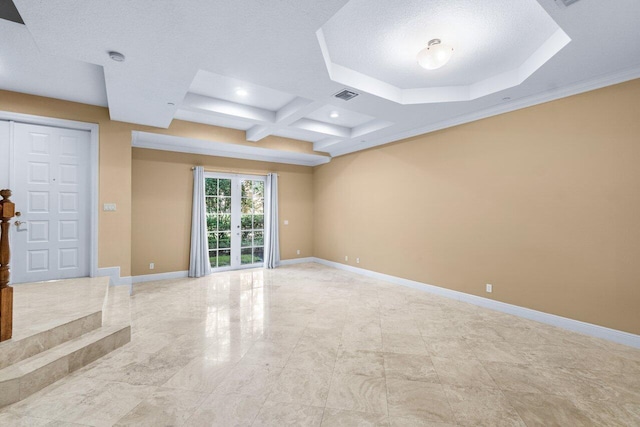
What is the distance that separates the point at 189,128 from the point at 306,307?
3.75 meters

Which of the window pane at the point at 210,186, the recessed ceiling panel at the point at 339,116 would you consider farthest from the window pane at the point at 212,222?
the recessed ceiling panel at the point at 339,116

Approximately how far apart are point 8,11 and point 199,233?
4.18 metres

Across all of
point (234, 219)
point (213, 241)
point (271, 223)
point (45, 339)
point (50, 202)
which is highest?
point (50, 202)

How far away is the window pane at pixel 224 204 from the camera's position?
6566 millimetres

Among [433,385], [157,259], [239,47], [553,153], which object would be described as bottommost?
[433,385]

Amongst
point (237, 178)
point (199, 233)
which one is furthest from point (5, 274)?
point (237, 178)

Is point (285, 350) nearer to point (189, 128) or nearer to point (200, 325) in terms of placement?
point (200, 325)

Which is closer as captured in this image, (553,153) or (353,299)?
(553,153)

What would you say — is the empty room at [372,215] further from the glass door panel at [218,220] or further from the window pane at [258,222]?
the window pane at [258,222]

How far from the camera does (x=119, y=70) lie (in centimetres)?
289

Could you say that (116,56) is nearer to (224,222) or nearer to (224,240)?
(224,222)

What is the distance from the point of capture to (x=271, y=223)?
707 cm

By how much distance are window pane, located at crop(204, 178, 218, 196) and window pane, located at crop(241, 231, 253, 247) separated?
1.21 m

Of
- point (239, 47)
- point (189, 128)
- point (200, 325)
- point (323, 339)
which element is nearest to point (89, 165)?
point (189, 128)
